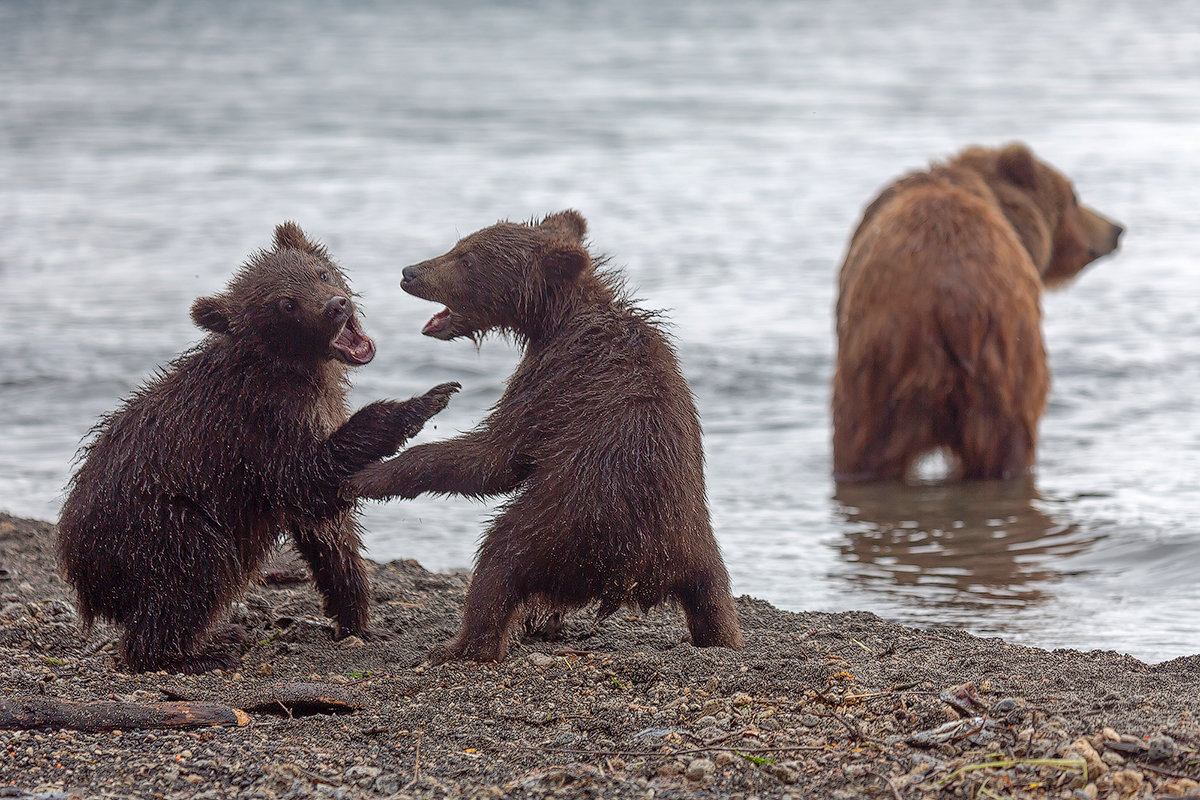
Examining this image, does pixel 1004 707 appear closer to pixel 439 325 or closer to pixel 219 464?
pixel 439 325

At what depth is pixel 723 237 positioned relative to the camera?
16.8m

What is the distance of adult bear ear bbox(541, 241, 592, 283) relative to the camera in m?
5.04

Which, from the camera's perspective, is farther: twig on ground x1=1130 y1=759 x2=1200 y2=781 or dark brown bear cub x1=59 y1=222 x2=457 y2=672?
dark brown bear cub x1=59 y1=222 x2=457 y2=672

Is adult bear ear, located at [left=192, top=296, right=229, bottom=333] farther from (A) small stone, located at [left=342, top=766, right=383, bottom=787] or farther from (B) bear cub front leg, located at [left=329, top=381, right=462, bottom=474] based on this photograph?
(A) small stone, located at [left=342, top=766, right=383, bottom=787]

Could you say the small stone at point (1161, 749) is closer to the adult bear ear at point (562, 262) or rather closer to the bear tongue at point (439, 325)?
the adult bear ear at point (562, 262)

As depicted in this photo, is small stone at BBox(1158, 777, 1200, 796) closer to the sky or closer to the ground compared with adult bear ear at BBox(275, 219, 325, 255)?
closer to the ground

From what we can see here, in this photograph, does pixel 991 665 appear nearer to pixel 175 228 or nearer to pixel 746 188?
pixel 175 228

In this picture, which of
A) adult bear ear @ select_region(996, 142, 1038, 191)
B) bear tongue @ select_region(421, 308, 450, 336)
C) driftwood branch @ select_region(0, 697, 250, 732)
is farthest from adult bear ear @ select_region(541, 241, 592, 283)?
adult bear ear @ select_region(996, 142, 1038, 191)

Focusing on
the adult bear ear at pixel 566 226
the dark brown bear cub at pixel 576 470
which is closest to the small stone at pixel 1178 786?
the dark brown bear cub at pixel 576 470

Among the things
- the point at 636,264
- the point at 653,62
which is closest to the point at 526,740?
the point at 636,264

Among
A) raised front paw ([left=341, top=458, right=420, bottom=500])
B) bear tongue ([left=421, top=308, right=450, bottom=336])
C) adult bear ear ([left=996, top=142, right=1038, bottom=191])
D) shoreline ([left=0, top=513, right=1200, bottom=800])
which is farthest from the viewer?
adult bear ear ([left=996, top=142, right=1038, bottom=191])

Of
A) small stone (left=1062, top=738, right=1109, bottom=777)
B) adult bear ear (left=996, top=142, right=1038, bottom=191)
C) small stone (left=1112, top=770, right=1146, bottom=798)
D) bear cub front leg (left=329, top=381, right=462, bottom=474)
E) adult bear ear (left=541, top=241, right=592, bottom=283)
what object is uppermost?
adult bear ear (left=996, top=142, right=1038, bottom=191)

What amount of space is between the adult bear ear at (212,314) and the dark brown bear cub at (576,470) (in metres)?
0.80

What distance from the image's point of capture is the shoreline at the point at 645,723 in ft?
12.1
